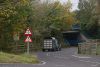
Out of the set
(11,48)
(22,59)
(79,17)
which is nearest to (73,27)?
(79,17)

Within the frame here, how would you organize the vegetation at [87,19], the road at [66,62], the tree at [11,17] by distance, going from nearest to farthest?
the road at [66,62]
the tree at [11,17]
the vegetation at [87,19]

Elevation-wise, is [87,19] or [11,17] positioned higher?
[87,19]

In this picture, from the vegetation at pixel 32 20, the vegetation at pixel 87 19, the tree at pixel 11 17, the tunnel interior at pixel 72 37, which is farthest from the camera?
the tunnel interior at pixel 72 37

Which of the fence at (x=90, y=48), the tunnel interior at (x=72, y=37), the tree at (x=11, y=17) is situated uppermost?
the tree at (x=11, y=17)

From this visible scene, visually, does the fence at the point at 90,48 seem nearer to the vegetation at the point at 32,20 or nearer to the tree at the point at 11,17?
the vegetation at the point at 32,20

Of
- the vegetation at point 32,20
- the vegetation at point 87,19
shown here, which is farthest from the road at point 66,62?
the vegetation at point 87,19

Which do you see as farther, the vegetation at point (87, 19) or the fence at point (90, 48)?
the vegetation at point (87, 19)

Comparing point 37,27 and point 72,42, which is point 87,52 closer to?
point 37,27

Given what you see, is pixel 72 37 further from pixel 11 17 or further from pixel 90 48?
pixel 11 17

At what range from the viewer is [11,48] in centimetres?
5400

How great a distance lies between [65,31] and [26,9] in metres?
47.6

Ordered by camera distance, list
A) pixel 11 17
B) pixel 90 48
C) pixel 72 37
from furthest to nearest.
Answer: pixel 72 37, pixel 90 48, pixel 11 17

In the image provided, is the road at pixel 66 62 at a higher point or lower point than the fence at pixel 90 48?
lower

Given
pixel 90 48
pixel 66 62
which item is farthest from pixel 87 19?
pixel 66 62
